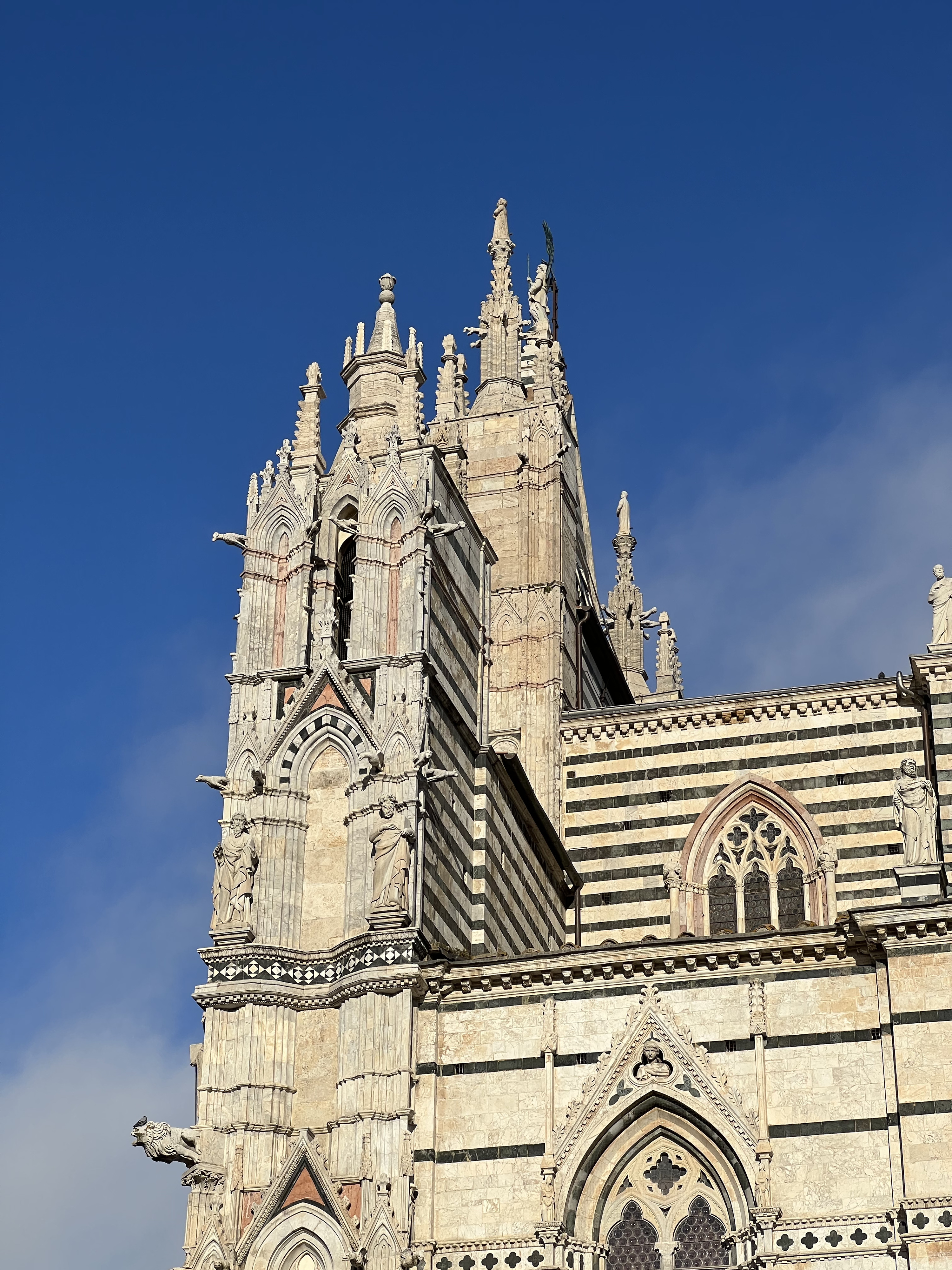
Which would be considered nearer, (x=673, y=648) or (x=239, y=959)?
(x=239, y=959)

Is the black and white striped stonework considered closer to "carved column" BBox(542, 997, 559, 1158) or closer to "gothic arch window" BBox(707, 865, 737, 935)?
"gothic arch window" BBox(707, 865, 737, 935)

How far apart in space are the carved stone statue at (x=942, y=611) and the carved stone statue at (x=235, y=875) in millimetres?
9972

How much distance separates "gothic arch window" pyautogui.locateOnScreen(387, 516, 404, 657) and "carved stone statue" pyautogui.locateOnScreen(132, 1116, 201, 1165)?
6611mm

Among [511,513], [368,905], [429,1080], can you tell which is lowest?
[429,1080]

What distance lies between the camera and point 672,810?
109 feet

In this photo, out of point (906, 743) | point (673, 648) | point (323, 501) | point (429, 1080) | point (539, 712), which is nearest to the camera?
point (429, 1080)

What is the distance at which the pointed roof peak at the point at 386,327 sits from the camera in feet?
104

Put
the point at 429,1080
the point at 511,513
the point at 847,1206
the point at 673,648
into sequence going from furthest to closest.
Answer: the point at 673,648
the point at 511,513
the point at 429,1080
the point at 847,1206

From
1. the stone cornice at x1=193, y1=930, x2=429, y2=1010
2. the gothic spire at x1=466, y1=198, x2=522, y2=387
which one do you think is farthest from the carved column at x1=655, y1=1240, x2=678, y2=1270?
the gothic spire at x1=466, y1=198, x2=522, y2=387

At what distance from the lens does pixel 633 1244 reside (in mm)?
24422

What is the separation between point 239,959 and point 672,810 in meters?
9.35

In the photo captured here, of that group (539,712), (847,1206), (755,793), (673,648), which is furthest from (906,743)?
(673,648)

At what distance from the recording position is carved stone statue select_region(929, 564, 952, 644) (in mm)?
29703

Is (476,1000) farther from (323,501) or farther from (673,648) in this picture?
(673,648)
